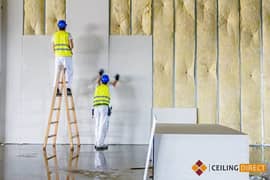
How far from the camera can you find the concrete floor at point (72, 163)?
3.72 metres

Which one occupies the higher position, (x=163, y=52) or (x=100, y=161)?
(x=163, y=52)

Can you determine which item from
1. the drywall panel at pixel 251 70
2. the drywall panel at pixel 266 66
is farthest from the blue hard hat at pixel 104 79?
the drywall panel at pixel 266 66

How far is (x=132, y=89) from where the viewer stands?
7102mm

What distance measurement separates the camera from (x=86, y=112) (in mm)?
7070

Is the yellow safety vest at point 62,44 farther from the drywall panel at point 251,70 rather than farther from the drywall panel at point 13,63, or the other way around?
the drywall panel at point 251,70

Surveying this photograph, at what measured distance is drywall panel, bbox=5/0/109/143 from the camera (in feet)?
23.1

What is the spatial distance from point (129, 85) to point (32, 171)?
3441mm

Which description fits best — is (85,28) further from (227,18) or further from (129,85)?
(227,18)

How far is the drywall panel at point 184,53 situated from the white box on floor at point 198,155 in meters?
5.03

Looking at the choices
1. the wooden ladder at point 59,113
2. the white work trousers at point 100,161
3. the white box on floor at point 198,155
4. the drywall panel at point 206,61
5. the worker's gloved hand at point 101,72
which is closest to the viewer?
the white box on floor at point 198,155

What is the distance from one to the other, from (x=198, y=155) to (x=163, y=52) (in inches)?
204

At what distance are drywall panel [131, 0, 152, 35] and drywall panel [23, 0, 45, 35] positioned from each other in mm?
1742

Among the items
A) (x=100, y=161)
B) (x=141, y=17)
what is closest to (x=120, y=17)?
(x=141, y=17)

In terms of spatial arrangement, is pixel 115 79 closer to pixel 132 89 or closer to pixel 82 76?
pixel 132 89
